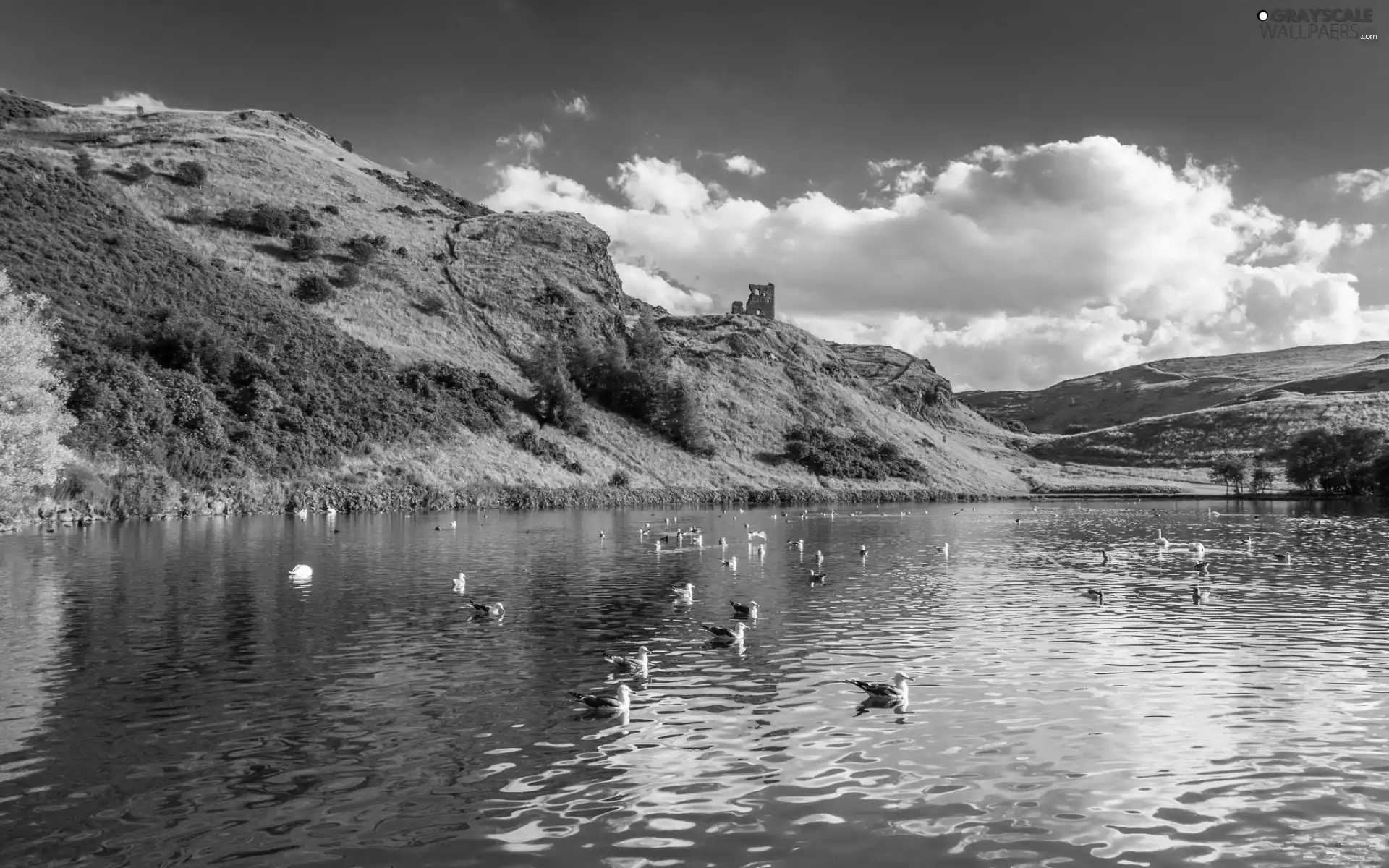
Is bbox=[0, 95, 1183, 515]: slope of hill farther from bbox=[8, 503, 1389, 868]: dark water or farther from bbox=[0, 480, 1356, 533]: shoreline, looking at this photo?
bbox=[8, 503, 1389, 868]: dark water

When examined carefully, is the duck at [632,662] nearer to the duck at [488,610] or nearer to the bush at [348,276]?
the duck at [488,610]

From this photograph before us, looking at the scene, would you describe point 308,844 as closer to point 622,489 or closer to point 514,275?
point 622,489

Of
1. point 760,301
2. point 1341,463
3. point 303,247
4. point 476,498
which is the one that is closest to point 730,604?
point 476,498

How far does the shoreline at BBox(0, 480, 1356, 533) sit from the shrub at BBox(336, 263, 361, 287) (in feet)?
132

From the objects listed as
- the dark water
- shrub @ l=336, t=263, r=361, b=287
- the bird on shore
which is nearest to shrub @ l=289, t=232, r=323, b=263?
shrub @ l=336, t=263, r=361, b=287

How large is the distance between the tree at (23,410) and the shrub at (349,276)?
6444cm

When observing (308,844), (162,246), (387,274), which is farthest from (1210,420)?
(308,844)

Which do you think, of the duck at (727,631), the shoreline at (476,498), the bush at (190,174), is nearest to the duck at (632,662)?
the duck at (727,631)

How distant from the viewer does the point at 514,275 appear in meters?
132

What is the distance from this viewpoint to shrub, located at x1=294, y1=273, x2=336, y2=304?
348 feet

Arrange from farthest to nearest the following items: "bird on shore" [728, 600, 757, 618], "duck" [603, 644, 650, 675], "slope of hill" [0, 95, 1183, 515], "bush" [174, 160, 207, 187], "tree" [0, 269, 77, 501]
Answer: "bush" [174, 160, 207, 187], "slope of hill" [0, 95, 1183, 515], "tree" [0, 269, 77, 501], "bird on shore" [728, 600, 757, 618], "duck" [603, 644, 650, 675]

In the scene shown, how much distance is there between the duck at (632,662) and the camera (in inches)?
719

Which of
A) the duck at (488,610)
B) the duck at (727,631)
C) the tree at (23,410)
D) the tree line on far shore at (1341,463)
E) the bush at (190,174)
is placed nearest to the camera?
the duck at (727,631)

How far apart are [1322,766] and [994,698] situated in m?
5.13
